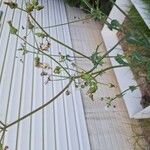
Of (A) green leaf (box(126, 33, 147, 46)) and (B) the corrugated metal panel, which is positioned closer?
(A) green leaf (box(126, 33, 147, 46))

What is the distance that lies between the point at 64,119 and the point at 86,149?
222mm

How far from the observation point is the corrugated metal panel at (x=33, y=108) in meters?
1.69

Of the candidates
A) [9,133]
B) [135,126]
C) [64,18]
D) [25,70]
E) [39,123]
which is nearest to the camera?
[9,133]

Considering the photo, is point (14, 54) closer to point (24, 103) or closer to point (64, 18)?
point (24, 103)

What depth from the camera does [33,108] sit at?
6.19ft

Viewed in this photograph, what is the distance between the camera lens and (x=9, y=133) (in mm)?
1667

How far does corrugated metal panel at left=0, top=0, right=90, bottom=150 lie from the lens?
5.53ft

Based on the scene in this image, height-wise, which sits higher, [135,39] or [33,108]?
[33,108]

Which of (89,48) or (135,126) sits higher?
(89,48)

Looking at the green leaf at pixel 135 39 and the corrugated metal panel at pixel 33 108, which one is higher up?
the corrugated metal panel at pixel 33 108

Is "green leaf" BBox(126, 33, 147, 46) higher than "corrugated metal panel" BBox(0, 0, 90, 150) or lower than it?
lower

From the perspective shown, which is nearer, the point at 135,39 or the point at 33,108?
the point at 135,39

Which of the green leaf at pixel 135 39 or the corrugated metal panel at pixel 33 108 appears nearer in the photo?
the green leaf at pixel 135 39

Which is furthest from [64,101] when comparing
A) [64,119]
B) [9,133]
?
[9,133]
